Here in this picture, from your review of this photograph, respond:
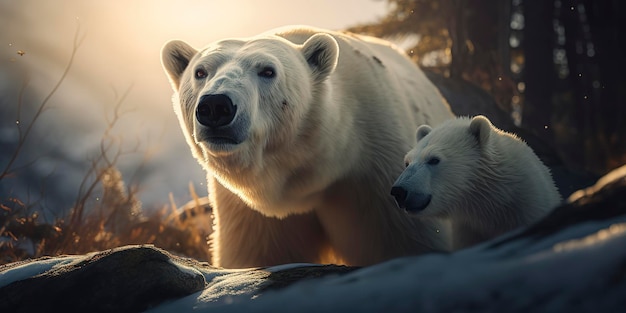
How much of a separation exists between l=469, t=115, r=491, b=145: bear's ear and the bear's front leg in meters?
1.20

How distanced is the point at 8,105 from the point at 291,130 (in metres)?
6.20

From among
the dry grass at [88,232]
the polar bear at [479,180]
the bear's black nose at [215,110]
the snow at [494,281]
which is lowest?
the dry grass at [88,232]

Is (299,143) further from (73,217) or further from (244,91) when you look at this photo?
(73,217)

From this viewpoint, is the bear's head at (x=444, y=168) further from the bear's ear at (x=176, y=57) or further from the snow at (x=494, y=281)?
the snow at (x=494, y=281)

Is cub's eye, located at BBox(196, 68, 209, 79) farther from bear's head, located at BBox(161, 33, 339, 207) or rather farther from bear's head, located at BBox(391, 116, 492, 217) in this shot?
bear's head, located at BBox(391, 116, 492, 217)

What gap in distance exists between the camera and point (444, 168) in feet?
11.1

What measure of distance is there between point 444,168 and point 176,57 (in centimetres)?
163

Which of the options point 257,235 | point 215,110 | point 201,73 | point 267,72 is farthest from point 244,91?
point 257,235

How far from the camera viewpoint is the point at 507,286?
4.74 feet

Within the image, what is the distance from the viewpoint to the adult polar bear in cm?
330

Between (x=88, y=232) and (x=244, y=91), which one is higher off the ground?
(x=244, y=91)

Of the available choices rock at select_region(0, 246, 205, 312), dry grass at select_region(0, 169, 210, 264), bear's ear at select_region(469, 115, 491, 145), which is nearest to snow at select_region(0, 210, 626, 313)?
rock at select_region(0, 246, 205, 312)

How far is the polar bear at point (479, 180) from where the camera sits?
11.0 ft

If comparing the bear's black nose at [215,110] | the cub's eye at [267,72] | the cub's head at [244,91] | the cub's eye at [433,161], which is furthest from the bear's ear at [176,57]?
the cub's eye at [433,161]
